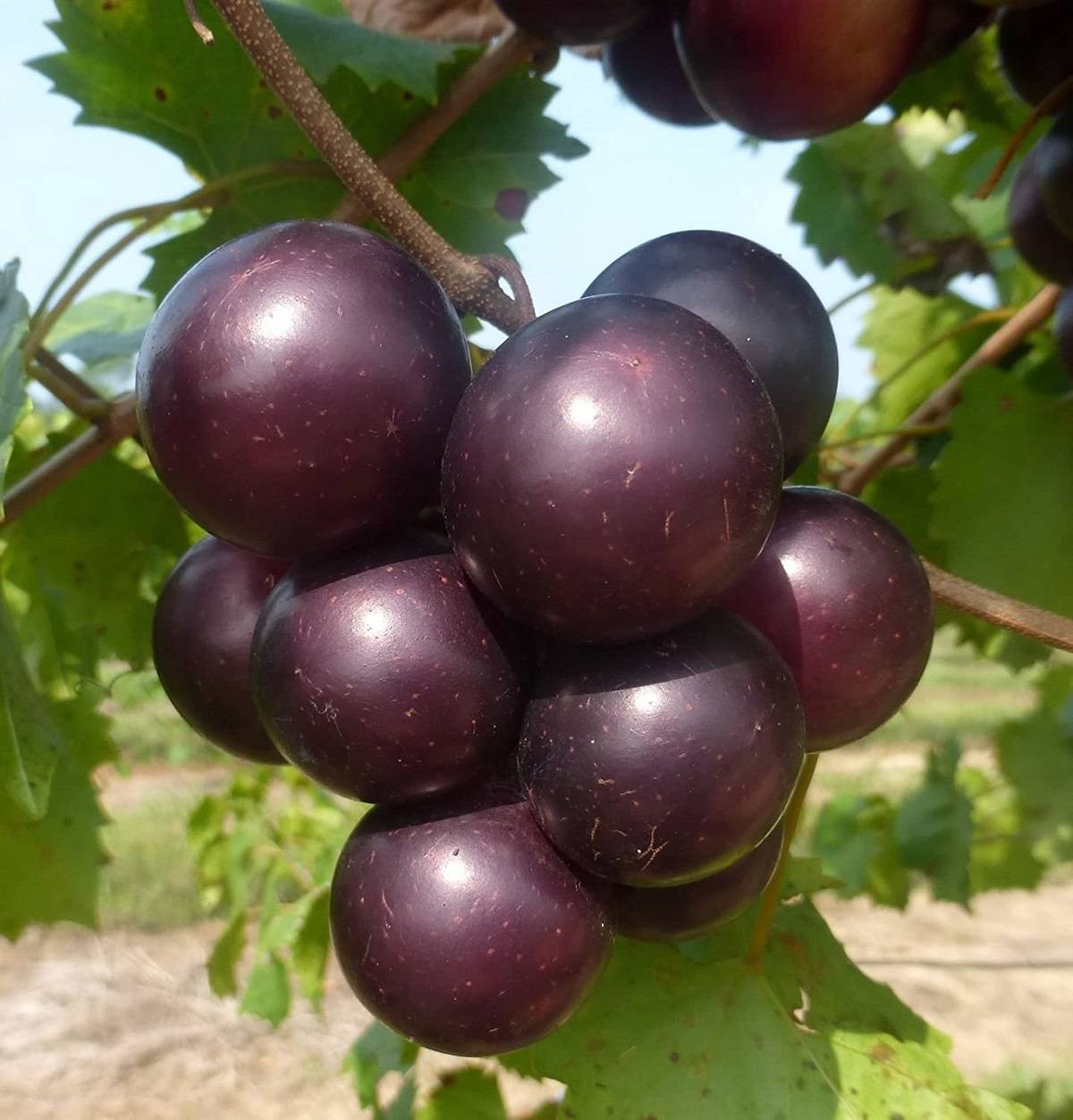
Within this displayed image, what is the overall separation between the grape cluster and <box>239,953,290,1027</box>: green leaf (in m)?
1.50

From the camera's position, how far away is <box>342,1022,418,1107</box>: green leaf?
57.2 inches

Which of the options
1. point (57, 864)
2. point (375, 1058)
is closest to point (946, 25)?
point (57, 864)

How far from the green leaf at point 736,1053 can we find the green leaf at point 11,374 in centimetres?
53

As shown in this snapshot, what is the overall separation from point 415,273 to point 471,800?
0.28m

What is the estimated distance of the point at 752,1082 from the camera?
2.66ft

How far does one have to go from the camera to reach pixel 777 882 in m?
0.88

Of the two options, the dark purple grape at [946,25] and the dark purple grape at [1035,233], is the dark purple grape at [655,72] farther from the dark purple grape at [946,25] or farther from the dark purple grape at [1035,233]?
the dark purple grape at [1035,233]

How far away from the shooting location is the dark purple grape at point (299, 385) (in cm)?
56

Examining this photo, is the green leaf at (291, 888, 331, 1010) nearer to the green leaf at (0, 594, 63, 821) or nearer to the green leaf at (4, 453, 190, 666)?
the green leaf at (4, 453, 190, 666)

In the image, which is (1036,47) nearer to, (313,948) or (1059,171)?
(1059,171)

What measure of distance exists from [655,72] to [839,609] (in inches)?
20.3

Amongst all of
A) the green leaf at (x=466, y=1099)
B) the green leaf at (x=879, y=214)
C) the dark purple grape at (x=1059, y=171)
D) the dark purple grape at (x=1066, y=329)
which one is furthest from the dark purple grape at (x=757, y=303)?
the green leaf at (x=466, y=1099)

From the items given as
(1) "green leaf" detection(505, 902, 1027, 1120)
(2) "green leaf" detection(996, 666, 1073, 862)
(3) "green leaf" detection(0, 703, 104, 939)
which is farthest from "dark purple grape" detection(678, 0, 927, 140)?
(2) "green leaf" detection(996, 666, 1073, 862)

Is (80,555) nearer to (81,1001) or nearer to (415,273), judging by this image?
(415,273)
